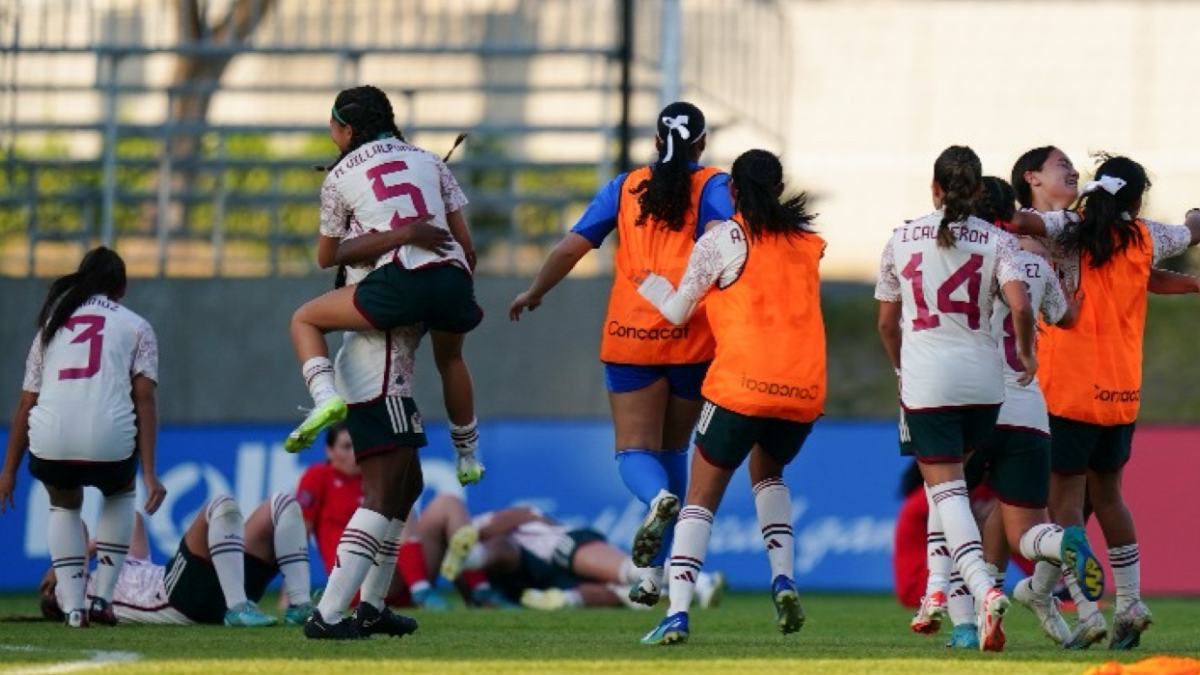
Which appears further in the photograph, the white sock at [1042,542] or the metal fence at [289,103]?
the metal fence at [289,103]

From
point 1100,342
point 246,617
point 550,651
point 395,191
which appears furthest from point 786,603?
point 246,617

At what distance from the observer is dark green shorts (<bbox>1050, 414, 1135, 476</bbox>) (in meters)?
9.48

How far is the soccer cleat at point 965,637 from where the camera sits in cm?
878

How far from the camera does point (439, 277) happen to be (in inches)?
348

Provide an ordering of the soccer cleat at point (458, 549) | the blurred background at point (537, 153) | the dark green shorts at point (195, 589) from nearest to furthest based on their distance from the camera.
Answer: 1. the dark green shorts at point (195, 589)
2. the soccer cleat at point (458, 549)
3. the blurred background at point (537, 153)

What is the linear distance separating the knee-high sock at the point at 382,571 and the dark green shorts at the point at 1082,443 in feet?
8.65

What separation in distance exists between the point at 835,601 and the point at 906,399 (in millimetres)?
5769

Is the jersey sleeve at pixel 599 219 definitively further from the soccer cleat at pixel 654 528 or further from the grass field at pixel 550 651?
the grass field at pixel 550 651

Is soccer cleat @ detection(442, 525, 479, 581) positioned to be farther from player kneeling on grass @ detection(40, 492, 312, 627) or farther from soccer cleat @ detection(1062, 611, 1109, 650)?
soccer cleat @ detection(1062, 611, 1109, 650)

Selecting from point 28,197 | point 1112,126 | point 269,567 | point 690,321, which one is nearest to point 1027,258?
point 690,321

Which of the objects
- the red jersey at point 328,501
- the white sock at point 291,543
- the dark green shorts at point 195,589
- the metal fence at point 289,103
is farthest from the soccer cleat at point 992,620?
the metal fence at point 289,103

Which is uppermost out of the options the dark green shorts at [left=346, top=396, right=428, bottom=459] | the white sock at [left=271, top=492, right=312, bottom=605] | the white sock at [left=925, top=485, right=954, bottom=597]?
the dark green shorts at [left=346, top=396, right=428, bottom=459]

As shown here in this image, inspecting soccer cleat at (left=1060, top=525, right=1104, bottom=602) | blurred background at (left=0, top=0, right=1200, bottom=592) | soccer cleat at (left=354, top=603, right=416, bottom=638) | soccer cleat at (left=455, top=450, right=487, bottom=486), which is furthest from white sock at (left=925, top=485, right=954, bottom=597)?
blurred background at (left=0, top=0, right=1200, bottom=592)

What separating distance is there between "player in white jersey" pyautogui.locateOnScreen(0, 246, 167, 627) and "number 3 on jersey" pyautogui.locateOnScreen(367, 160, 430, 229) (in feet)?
6.87
